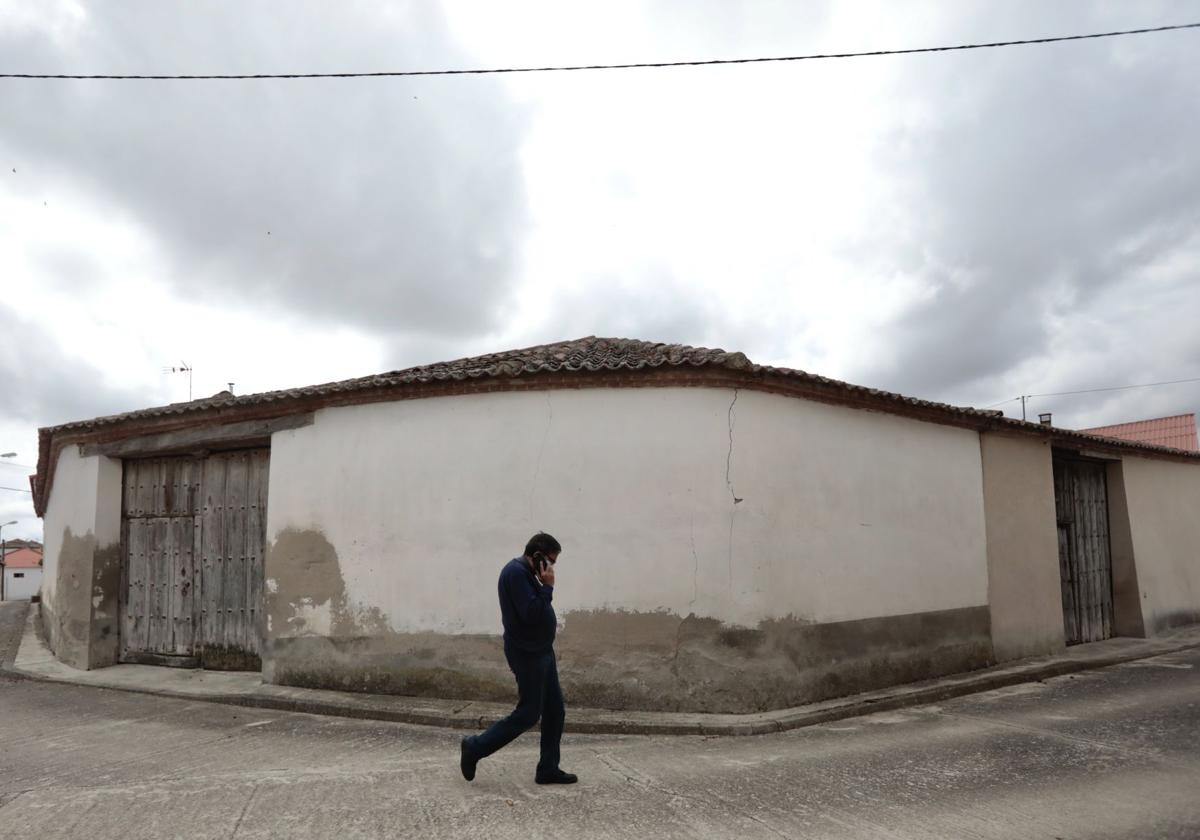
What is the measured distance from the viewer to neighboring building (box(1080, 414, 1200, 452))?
20.1 metres

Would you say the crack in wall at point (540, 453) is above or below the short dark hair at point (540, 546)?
above

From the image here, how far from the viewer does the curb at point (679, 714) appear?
6.16m

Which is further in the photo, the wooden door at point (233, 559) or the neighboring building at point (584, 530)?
the wooden door at point (233, 559)

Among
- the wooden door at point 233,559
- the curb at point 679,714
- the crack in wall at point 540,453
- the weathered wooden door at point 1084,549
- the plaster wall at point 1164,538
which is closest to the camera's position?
the curb at point 679,714

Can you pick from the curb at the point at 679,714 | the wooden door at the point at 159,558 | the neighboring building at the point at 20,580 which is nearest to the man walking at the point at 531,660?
the curb at the point at 679,714

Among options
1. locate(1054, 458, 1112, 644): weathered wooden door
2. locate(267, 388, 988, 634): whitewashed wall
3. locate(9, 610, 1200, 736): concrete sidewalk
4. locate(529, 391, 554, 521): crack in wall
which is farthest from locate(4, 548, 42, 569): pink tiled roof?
locate(1054, 458, 1112, 644): weathered wooden door

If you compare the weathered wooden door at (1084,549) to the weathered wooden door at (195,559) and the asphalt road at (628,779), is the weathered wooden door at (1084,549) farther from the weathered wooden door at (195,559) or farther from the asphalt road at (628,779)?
the weathered wooden door at (195,559)

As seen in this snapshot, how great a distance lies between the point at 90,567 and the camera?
945 centimetres

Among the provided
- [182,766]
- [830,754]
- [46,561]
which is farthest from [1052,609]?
[46,561]

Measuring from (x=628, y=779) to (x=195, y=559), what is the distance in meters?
6.67

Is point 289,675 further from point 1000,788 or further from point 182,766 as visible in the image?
point 1000,788

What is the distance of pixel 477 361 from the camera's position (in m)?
9.21

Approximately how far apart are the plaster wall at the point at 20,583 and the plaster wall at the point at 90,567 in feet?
150

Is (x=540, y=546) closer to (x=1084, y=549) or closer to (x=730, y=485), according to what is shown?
(x=730, y=485)
